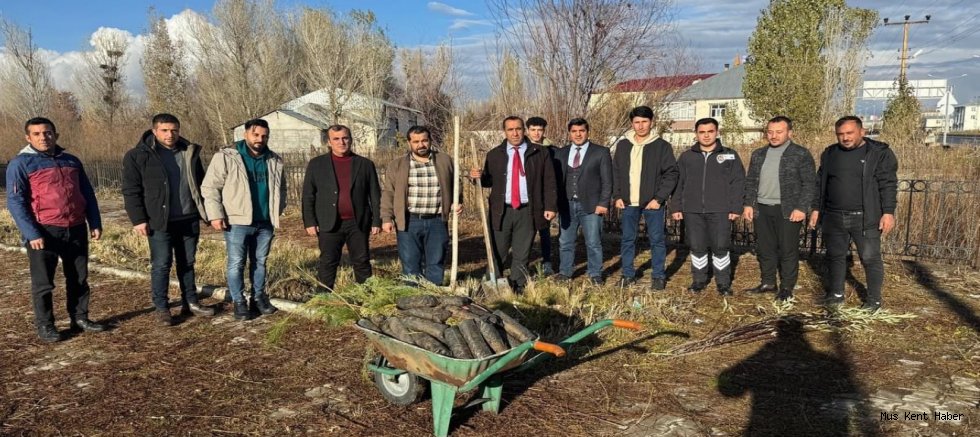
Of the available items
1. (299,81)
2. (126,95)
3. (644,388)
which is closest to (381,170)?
(644,388)

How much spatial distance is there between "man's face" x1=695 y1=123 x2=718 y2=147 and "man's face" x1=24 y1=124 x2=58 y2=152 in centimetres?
563

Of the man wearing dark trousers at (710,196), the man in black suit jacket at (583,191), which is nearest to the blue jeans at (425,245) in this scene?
the man in black suit jacket at (583,191)

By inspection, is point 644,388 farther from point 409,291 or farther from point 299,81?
point 299,81

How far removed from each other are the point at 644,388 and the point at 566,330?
107 cm

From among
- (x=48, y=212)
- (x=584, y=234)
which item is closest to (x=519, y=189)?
(x=584, y=234)

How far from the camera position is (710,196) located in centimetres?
595

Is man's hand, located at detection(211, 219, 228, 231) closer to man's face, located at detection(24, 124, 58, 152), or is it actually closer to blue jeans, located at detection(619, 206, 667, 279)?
man's face, located at detection(24, 124, 58, 152)

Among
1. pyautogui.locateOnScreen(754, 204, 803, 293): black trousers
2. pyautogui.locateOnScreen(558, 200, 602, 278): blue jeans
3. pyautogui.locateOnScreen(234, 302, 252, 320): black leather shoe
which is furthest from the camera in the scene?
pyautogui.locateOnScreen(558, 200, 602, 278): blue jeans

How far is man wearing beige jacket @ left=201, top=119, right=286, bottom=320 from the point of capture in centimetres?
514

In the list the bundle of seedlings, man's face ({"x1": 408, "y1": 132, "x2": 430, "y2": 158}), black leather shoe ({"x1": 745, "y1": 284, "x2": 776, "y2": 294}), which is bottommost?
black leather shoe ({"x1": 745, "y1": 284, "x2": 776, "y2": 294})

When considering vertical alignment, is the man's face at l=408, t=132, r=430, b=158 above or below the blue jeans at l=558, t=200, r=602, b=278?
above

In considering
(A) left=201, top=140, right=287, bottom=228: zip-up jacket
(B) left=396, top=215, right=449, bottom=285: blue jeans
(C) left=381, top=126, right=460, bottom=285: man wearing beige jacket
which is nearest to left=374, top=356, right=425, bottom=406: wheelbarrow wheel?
(C) left=381, top=126, right=460, bottom=285: man wearing beige jacket

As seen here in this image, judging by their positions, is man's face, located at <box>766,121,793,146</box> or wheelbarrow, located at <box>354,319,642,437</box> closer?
wheelbarrow, located at <box>354,319,642,437</box>

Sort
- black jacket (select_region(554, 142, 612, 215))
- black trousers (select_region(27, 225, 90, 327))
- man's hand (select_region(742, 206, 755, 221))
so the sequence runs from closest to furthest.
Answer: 1. black trousers (select_region(27, 225, 90, 327))
2. man's hand (select_region(742, 206, 755, 221))
3. black jacket (select_region(554, 142, 612, 215))
